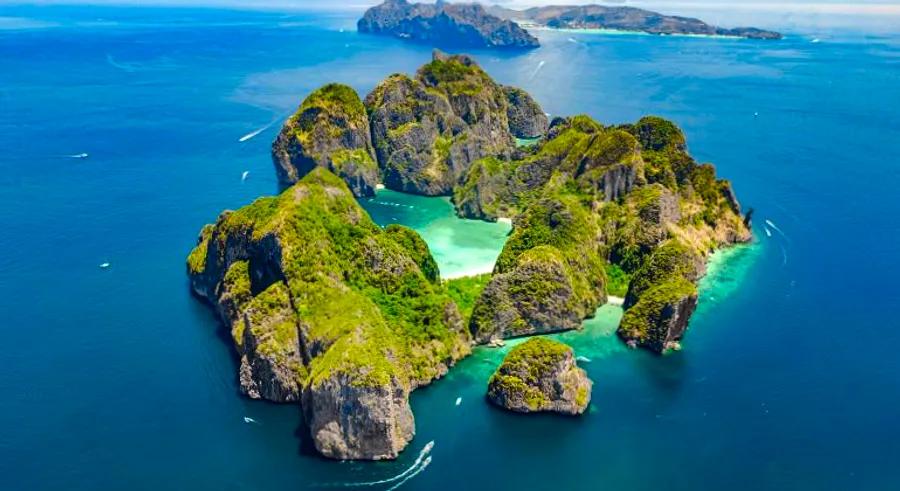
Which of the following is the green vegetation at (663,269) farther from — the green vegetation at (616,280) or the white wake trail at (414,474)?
the white wake trail at (414,474)

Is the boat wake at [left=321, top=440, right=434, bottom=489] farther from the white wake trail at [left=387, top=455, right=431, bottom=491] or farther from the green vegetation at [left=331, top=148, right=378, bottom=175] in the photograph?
the green vegetation at [left=331, top=148, right=378, bottom=175]

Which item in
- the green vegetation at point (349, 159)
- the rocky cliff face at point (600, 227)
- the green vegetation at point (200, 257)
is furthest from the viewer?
the green vegetation at point (349, 159)

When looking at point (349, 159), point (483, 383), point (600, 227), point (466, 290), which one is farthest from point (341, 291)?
point (349, 159)

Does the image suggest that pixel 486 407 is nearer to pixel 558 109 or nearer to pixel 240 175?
pixel 240 175

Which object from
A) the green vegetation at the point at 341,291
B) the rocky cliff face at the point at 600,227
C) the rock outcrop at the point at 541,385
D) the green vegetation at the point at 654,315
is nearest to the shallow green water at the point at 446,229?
the rocky cliff face at the point at 600,227

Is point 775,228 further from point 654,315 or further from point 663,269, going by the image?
point 654,315

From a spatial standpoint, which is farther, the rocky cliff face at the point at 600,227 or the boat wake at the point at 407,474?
the rocky cliff face at the point at 600,227
